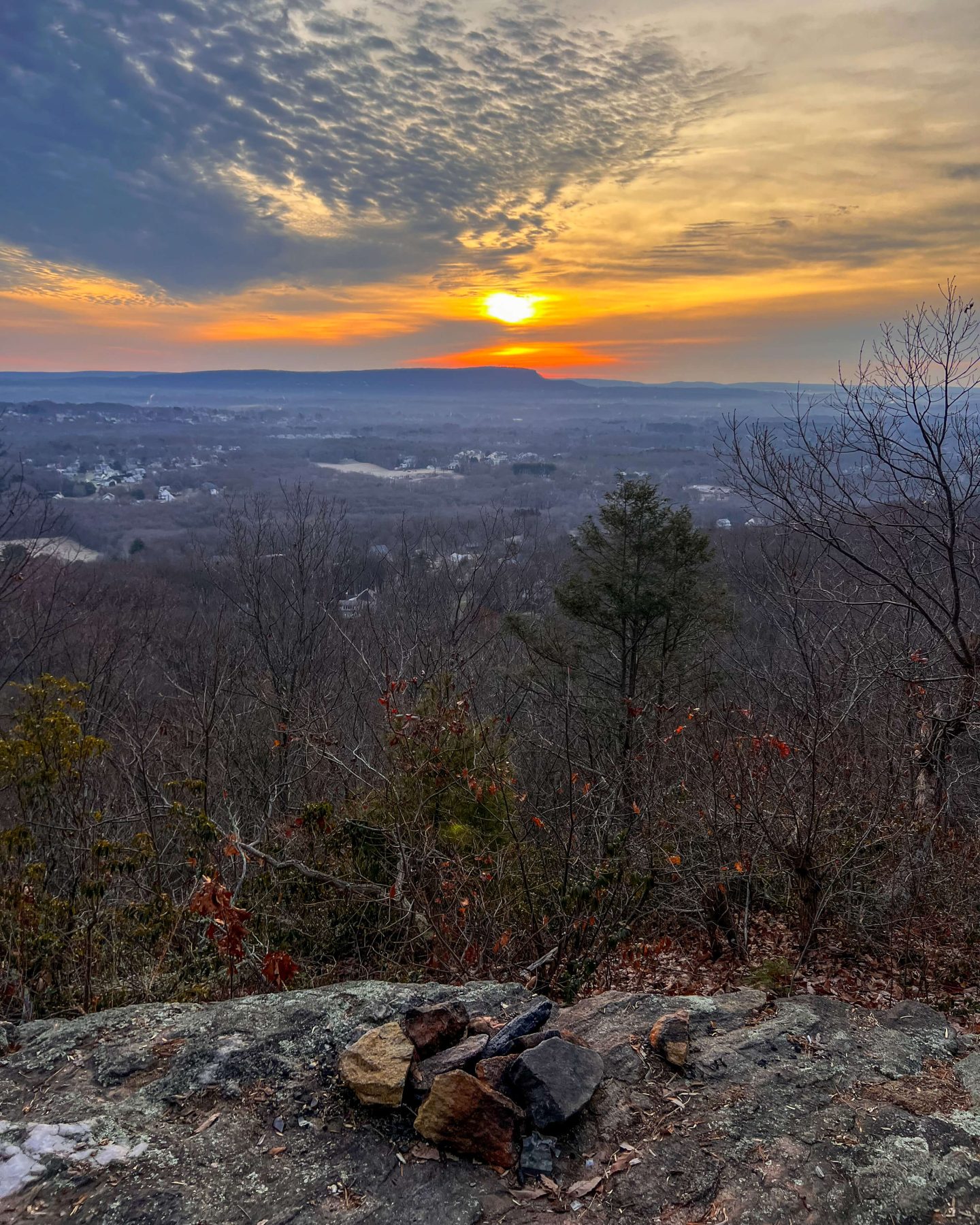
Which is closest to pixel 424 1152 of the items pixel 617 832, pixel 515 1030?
A: pixel 515 1030

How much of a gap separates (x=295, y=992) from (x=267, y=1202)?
4.65 ft

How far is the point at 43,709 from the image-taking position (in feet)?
20.8

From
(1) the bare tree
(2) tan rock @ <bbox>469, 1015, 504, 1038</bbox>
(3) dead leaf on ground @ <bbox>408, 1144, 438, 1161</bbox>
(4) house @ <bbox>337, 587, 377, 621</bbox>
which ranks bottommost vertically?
(4) house @ <bbox>337, 587, 377, 621</bbox>

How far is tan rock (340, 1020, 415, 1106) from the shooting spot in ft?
9.78

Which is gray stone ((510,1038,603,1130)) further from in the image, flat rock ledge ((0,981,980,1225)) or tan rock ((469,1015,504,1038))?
tan rock ((469,1015,504,1038))

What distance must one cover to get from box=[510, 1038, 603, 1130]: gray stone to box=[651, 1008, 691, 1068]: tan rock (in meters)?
0.42

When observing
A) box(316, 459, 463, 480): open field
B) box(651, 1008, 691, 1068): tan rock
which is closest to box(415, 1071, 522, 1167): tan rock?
box(651, 1008, 691, 1068): tan rock

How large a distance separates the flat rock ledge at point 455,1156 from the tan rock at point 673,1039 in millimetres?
31

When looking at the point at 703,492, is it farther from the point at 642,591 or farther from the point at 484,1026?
the point at 484,1026

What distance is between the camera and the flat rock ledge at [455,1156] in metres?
2.53

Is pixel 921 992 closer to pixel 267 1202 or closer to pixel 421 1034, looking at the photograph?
pixel 421 1034

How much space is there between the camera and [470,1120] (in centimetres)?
282

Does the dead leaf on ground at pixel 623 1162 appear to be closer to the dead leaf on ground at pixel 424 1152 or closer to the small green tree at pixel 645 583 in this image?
the dead leaf on ground at pixel 424 1152

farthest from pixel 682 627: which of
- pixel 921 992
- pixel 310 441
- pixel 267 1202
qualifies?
pixel 310 441
